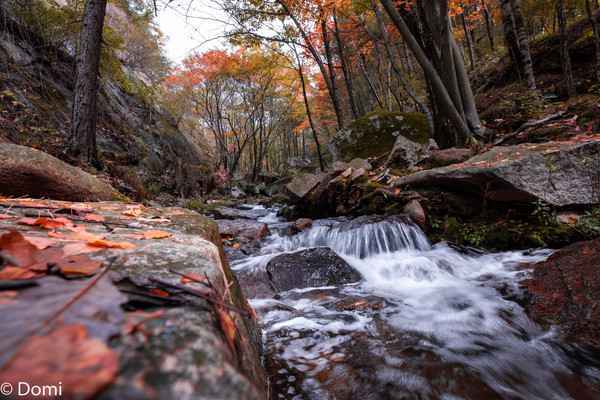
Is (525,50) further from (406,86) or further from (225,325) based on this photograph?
(225,325)

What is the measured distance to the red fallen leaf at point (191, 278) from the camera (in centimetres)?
80

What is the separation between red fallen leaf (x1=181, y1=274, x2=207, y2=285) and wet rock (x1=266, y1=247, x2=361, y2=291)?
115 inches

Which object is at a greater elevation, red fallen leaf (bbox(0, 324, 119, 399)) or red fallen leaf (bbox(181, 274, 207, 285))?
red fallen leaf (bbox(181, 274, 207, 285))

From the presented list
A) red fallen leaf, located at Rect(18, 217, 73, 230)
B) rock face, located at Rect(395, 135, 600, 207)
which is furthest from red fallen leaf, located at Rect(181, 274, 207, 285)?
rock face, located at Rect(395, 135, 600, 207)

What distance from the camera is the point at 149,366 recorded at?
42cm

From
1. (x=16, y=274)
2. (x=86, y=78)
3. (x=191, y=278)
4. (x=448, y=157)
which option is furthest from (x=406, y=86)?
(x=16, y=274)

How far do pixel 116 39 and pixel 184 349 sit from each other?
28.6ft

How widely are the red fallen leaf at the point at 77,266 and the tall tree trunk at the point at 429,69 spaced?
19.7ft

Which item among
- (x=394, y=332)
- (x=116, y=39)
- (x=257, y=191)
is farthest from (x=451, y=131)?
(x=257, y=191)

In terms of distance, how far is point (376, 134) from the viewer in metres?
11.0

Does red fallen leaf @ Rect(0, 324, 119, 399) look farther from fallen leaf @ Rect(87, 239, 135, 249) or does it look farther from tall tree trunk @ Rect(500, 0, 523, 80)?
tall tree trunk @ Rect(500, 0, 523, 80)

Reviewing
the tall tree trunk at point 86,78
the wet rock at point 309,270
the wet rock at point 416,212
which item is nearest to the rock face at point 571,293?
the wet rock at point 309,270

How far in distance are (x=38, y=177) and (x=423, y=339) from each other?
3966 mm

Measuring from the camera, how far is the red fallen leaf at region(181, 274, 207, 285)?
795 millimetres
